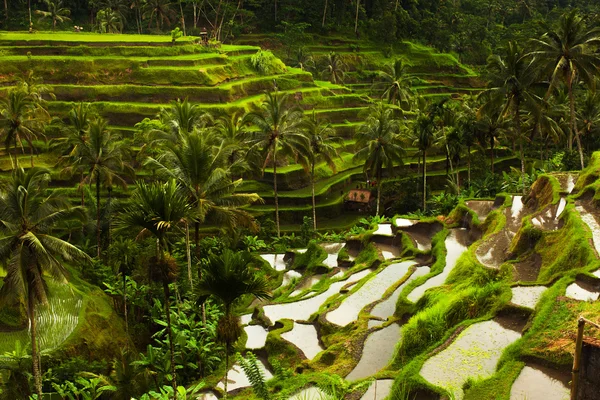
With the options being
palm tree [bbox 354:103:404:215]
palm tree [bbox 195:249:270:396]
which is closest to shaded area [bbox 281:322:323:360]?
palm tree [bbox 195:249:270:396]

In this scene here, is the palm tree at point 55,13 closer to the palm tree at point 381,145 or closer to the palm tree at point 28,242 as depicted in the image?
the palm tree at point 381,145

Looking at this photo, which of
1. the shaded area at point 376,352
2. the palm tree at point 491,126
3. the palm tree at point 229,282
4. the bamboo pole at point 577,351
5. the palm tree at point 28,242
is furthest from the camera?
the palm tree at point 491,126

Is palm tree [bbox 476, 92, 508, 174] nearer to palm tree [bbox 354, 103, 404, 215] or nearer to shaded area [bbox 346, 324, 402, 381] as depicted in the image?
palm tree [bbox 354, 103, 404, 215]

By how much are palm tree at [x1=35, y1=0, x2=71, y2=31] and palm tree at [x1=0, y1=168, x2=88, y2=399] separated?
64.3 m

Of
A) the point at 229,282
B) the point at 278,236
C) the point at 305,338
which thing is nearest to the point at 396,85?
the point at 278,236

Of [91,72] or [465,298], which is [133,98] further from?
[465,298]

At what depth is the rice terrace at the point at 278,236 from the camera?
1697 centimetres

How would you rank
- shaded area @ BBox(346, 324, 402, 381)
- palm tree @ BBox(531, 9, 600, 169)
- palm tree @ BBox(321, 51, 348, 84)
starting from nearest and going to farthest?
shaded area @ BBox(346, 324, 402, 381) → palm tree @ BBox(531, 9, 600, 169) → palm tree @ BBox(321, 51, 348, 84)

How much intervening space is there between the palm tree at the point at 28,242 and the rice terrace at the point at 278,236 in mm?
90

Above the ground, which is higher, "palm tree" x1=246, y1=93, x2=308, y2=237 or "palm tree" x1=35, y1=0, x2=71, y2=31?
"palm tree" x1=35, y1=0, x2=71, y2=31

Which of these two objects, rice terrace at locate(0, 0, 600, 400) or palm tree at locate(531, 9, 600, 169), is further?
palm tree at locate(531, 9, 600, 169)

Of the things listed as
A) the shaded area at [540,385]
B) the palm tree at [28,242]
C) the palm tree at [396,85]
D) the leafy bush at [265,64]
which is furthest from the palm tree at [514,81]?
the leafy bush at [265,64]

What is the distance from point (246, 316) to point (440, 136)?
23.3 m

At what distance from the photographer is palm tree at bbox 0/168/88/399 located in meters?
19.1
